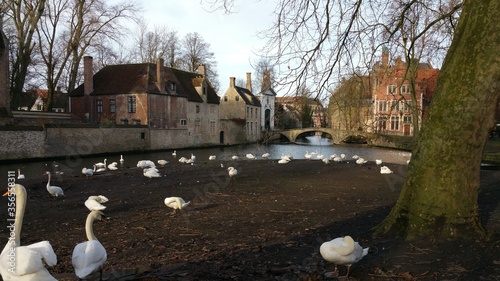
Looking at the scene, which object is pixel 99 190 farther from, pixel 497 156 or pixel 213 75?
pixel 213 75

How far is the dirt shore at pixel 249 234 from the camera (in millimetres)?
4812

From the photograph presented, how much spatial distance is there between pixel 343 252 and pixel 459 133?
7.79ft

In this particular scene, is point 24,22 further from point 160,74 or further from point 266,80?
point 266,80

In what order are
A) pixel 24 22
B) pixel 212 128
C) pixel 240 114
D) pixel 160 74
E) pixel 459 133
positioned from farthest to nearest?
pixel 240 114
pixel 212 128
pixel 160 74
pixel 24 22
pixel 459 133

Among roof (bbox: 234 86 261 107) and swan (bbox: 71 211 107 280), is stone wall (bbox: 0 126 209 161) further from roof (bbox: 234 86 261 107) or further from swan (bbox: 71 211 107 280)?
swan (bbox: 71 211 107 280)

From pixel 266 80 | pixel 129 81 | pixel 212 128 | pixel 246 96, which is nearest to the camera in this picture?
pixel 266 80

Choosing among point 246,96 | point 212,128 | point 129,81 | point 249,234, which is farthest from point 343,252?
point 246,96

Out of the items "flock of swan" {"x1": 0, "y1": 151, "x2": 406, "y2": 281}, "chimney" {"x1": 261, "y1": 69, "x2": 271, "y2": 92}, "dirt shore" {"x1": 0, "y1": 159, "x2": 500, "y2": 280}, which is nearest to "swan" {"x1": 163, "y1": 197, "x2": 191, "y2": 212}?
"dirt shore" {"x1": 0, "y1": 159, "x2": 500, "y2": 280}

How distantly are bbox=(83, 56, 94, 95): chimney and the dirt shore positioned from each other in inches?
1319

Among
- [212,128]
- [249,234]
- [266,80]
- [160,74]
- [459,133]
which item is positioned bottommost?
[249,234]

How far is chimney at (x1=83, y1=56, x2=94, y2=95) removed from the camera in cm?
4312

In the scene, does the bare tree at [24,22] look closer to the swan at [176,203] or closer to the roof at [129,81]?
the roof at [129,81]

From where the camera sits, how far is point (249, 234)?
664 cm

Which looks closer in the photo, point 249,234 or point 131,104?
point 249,234
